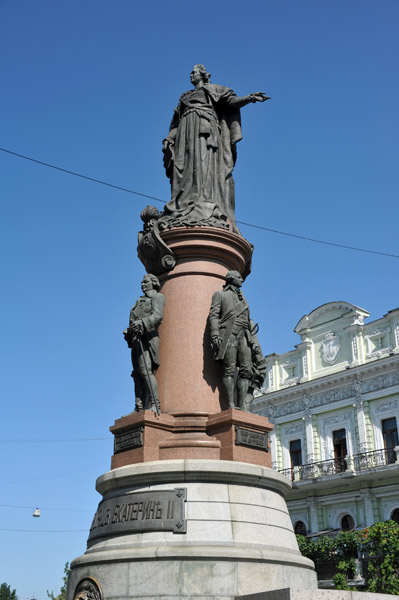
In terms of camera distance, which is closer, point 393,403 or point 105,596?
point 105,596

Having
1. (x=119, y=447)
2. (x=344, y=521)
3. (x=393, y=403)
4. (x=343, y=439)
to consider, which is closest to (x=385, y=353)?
(x=393, y=403)

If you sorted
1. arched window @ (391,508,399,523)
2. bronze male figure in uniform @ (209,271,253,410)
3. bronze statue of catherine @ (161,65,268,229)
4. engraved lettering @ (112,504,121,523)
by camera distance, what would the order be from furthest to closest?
arched window @ (391,508,399,523) < bronze statue of catherine @ (161,65,268,229) < bronze male figure in uniform @ (209,271,253,410) < engraved lettering @ (112,504,121,523)

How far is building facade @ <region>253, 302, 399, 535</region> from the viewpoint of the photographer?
30750 millimetres

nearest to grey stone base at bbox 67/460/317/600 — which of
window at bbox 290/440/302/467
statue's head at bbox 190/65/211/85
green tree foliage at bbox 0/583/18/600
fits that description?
statue's head at bbox 190/65/211/85

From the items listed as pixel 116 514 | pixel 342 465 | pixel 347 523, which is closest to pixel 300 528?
pixel 347 523

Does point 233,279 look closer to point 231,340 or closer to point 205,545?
point 231,340

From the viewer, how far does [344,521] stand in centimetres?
3183

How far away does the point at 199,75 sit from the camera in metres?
10.9

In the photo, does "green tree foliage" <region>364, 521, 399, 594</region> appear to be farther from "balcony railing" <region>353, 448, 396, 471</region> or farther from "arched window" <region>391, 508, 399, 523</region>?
"balcony railing" <region>353, 448, 396, 471</region>

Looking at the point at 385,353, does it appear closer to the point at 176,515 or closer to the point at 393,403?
the point at 393,403

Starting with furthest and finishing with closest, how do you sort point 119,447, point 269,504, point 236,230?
1. point 236,230
2. point 119,447
3. point 269,504

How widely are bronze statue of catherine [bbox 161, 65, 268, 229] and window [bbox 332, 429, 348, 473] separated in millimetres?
24396

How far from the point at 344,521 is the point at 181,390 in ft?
86.2

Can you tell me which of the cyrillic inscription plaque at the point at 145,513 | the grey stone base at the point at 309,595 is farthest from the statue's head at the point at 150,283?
the grey stone base at the point at 309,595
